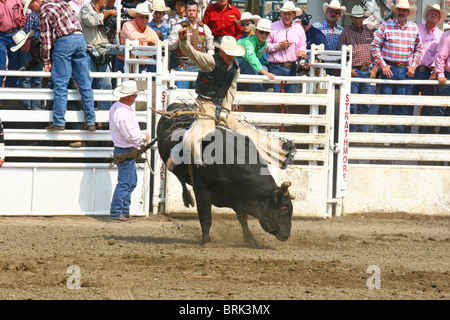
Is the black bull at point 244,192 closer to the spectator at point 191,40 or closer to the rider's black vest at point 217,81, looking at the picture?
the rider's black vest at point 217,81

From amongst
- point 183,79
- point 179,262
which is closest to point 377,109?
point 183,79

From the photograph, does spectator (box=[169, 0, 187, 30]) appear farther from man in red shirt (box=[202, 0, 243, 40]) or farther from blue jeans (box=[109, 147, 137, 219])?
blue jeans (box=[109, 147, 137, 219])

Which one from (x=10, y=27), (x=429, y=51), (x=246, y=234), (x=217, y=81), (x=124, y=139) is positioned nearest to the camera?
(x=246, y=234)

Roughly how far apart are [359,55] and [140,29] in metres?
3.56

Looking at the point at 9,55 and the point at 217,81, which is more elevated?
the point at 9,55

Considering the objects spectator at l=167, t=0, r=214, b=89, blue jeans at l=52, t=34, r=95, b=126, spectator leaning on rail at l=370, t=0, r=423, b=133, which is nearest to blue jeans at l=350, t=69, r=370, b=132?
spectator leaning on rail at l=370, t=0, r=423, b=133

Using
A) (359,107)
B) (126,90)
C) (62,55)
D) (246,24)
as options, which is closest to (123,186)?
(126,90)

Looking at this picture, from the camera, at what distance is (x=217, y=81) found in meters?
8.58

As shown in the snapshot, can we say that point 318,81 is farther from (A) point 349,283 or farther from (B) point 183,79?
(A) point 349,283

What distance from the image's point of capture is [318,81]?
1060 cm

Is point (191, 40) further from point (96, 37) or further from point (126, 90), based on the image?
point (126, 90)

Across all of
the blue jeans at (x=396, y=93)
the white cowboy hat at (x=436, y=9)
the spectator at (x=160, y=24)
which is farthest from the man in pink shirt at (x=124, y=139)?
the white cowboy hat at (x=436, y=9)

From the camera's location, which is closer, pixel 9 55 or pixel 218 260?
pixel 218 260

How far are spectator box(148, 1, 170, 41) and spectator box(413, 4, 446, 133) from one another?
4.18 metres
